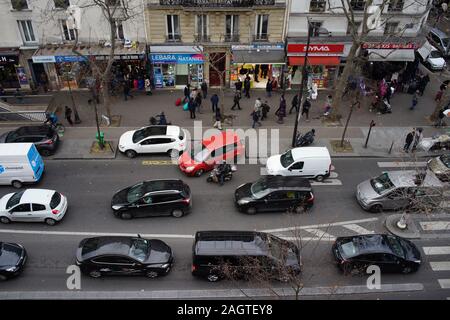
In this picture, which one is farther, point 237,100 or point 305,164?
point 237,100

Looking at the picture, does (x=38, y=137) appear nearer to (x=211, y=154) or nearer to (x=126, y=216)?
(x=126, y=216)

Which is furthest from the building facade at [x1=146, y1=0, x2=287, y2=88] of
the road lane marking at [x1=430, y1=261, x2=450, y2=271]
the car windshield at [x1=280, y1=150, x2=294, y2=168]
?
the road lane marking at [x1=430, y1=261, x2=450, y2=271]

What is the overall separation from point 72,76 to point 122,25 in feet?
17.5

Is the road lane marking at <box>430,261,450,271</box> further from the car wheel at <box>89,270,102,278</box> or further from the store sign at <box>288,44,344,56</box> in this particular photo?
the store sign at <box>288,44,344,56</box>

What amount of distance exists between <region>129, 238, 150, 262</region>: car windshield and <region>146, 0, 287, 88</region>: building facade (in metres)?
14.5

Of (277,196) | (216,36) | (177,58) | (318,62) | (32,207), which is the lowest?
(32,207)

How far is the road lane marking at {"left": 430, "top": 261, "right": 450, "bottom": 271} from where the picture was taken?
18.6 metres

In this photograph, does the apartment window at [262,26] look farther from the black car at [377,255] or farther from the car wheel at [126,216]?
the black car at [377,255]

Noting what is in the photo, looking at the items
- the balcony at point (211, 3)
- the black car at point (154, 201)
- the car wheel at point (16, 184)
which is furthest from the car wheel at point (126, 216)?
the balcony at point (211, 3)

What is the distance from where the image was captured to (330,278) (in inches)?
715

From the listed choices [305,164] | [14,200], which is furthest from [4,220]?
[305,164]

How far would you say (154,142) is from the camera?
82.2 ft

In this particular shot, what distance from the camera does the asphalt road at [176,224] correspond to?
17.9 metres

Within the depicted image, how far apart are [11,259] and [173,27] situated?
63.3 feet
